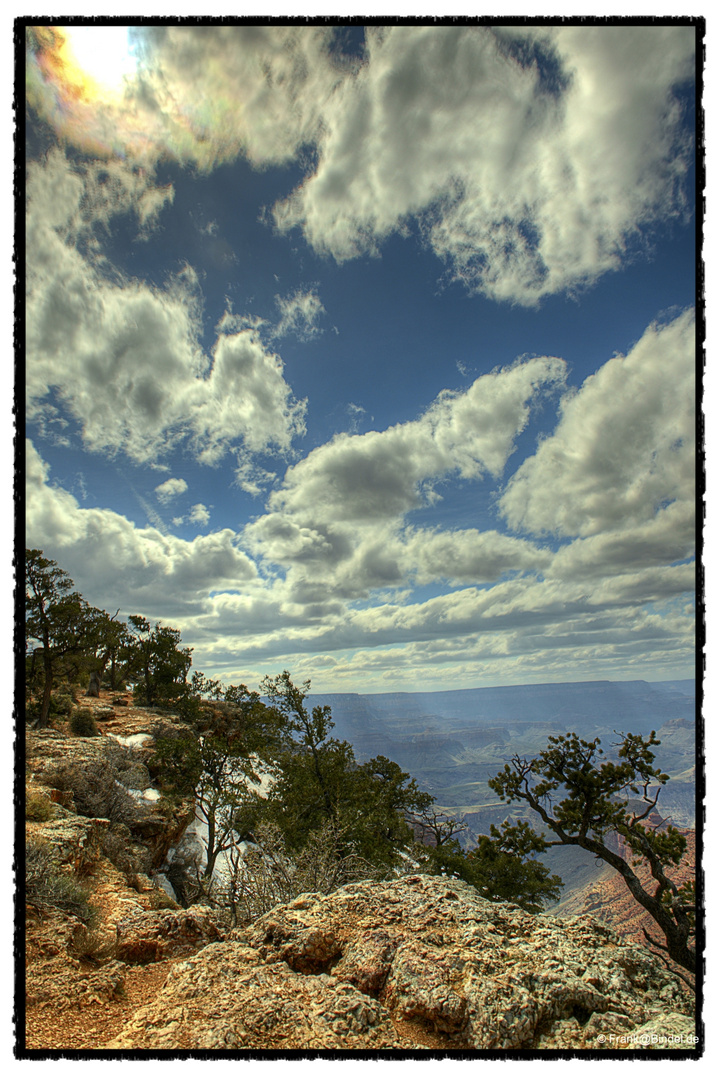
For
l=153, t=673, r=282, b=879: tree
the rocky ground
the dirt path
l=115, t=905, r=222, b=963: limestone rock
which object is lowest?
l=153, t=673, r=282, b=879: tree

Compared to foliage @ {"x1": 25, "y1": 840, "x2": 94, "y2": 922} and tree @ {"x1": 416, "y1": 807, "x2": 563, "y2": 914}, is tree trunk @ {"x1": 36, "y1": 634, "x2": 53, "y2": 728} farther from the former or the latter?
tree @ {"x1": 416, "y1": 807, "x2": 563, "y2": 914}

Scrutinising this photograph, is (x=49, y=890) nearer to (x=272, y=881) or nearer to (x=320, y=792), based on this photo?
(x=272, y=881)

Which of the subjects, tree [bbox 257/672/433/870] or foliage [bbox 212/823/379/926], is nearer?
foliage [bbox 212/823/379/926]

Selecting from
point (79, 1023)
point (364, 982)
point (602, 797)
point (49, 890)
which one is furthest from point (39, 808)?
point (602, 797)

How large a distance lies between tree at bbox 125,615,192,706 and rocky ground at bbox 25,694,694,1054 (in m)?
28.5

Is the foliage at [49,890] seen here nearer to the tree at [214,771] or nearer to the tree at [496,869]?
the tree at [214,771]

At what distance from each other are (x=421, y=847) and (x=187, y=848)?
10479mm

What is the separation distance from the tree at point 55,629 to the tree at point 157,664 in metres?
12.9

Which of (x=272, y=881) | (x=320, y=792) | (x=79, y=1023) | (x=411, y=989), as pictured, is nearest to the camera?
(x=411, y=989)

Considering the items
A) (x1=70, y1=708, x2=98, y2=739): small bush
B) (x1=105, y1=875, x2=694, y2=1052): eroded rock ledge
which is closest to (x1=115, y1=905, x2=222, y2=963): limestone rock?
(x1=105, y1=875, x2=694, y2=1052): eroded rock ledge

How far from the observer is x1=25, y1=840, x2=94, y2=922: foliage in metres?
6.59

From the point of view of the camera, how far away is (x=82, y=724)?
65.0ft

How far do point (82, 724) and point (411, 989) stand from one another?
21208 mm

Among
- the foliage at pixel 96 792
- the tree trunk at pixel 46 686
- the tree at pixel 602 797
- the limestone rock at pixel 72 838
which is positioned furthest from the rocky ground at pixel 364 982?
the tree trunk at pixel 46 686
